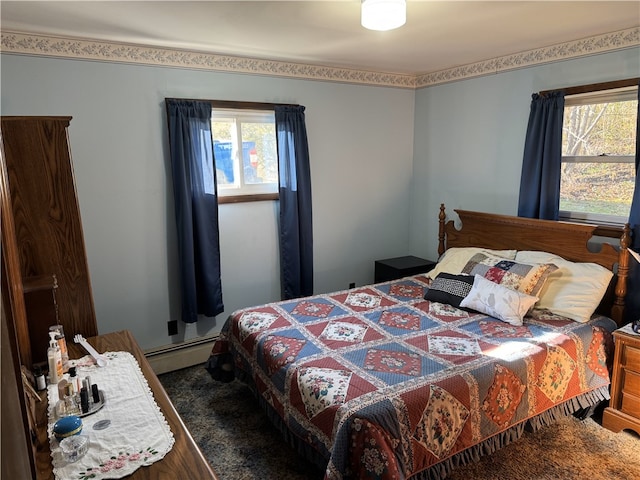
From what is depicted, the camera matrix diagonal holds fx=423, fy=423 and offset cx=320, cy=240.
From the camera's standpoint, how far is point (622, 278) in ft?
8.79

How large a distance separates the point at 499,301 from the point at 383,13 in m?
1.86

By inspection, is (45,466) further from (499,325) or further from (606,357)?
(606,357)

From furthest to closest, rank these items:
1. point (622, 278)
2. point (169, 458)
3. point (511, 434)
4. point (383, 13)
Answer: point (622, 278), point (511, 434), point (383, 13), point (169, 458)

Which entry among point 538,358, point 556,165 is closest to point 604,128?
point 556,165

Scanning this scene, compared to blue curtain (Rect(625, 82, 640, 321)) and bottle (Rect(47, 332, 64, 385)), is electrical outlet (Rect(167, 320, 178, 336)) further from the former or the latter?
blue curtain (Rect(625, 82, 640, 321))

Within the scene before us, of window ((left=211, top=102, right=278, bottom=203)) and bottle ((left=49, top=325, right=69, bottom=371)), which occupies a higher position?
window ((left=211, top=102, right=278, bottom=203))

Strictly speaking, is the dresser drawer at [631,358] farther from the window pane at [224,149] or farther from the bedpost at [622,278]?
the window pane at [224,149]

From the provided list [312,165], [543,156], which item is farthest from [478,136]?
[312,165]

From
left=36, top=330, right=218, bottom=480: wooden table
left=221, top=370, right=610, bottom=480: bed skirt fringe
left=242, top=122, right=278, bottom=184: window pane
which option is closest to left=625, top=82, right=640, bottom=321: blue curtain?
left=221, top=370, right=610, bottom=480: bed skirt fringe

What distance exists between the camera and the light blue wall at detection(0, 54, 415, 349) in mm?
2885

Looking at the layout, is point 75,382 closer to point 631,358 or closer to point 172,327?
point 172,327

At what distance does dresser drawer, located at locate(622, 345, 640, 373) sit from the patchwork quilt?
0.14 metres

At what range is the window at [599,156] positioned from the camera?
2871mm

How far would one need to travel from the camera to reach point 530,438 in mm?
2469
